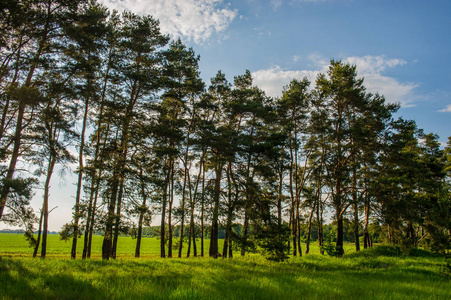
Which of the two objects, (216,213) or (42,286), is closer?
(42,286)

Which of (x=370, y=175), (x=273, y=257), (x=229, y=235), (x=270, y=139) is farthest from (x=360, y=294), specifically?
(x=370, y=175)

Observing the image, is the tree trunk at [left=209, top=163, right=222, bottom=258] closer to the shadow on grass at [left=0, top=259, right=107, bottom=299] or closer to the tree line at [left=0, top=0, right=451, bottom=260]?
the tree line at [left=0, top=0, right=451, bottom=260]

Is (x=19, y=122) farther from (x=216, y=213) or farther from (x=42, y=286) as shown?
(x=216, y=213)

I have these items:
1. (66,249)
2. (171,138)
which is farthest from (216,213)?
(66,249)

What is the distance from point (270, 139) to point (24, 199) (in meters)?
13.9

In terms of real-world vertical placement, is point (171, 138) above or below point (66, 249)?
above

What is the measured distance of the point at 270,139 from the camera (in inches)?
661

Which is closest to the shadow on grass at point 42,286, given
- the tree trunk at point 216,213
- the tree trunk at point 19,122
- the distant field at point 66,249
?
the tree trunk at point 19,122

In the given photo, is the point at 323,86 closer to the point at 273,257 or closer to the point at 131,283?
the point at 273,257

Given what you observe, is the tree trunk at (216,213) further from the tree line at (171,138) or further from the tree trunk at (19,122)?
the tree trunk at (19,122)

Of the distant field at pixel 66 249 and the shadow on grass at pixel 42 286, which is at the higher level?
the shadow on grass at pixel 42 286

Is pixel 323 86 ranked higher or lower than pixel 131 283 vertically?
higher

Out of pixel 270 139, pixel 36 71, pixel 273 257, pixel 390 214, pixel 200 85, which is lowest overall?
pixel 273 257

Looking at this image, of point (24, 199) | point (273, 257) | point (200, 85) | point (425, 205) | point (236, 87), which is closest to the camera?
point (24, 199)
